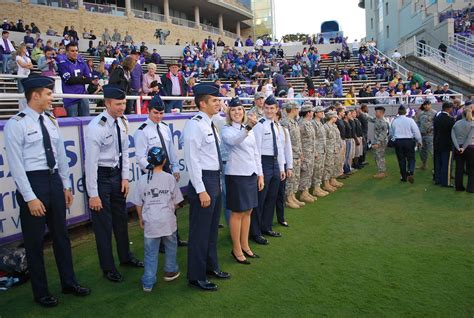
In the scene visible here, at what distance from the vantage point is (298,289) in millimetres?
4152

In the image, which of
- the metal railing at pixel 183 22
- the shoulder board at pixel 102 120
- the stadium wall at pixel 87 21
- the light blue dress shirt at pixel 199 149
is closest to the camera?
the light blue dress shirt at pixel 199 149

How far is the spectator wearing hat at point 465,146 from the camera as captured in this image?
8.51 meters

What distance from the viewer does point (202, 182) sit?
4160 millimetres

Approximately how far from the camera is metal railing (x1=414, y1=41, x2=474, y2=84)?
2396 centimetres

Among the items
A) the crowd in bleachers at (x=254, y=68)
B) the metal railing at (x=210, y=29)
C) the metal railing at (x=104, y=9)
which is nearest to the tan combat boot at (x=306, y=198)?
the crowd in bleachers at (x=254, y=68)

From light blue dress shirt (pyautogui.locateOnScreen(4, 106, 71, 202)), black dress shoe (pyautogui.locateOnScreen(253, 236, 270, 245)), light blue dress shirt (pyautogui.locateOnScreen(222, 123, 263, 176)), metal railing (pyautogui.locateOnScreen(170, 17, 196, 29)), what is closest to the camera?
light blue dress shirt (pyautogui.locateOnScreen(4, 106, 71, 202))

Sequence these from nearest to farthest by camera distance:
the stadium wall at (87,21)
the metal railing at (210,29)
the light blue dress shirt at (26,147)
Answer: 1. the light blue dress shirt at (26,147)
2. the stadium wall at (87,21)
3. the metal railing at (210,29)

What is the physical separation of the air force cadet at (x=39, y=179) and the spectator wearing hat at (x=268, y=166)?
2.59 metres

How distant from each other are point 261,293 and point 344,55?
98.8 feet

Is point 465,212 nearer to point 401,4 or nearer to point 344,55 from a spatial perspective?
point 344,55

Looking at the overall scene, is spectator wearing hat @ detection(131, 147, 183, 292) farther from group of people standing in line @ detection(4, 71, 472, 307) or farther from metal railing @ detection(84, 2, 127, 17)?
metal railing @ detection(84, 2, 127, 17)

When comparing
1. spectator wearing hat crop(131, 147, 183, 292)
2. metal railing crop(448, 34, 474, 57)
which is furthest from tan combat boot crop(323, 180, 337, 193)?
metal railing crop(448, 34, 474, 57)

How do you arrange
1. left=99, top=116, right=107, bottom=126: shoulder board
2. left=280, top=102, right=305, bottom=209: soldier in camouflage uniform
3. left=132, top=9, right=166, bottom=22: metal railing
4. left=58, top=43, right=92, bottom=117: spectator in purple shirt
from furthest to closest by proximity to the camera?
left=132, top=9, right=166, bottom=22: metal railing < left=280, top=102, right=305, bottom=209: soldier in camouflage uniform < left=58, top=43, right=92, bottom=117: spectator in purple shirt < left=99, top=116, right=107, bottom=126: shoulder board

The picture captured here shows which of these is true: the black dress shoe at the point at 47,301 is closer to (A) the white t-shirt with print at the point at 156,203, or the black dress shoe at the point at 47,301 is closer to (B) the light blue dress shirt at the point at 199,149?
(A) the white t-shirt with print at the point at 156,203
